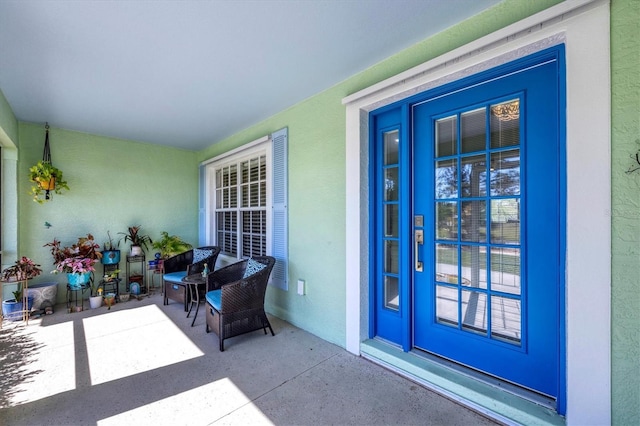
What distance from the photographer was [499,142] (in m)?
1.97

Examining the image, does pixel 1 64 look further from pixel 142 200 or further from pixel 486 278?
pixel 486 278

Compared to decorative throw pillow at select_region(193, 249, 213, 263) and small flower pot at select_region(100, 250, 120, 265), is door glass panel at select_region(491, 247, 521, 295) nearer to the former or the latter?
decorative throw pillow at select_region(193, 249, 213, 263)

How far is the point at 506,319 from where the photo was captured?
6.38 feet

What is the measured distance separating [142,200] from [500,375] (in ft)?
18.3

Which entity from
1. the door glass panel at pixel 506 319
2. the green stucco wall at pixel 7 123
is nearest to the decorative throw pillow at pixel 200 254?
the green stucco wall at pixel 7 123

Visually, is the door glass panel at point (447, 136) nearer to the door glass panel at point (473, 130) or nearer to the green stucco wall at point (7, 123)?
the door glass panel at point (473, 130)

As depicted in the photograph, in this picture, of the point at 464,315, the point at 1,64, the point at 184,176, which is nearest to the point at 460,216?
the point at 464,315

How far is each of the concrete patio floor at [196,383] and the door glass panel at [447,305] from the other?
550mm

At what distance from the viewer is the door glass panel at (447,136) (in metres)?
2.20

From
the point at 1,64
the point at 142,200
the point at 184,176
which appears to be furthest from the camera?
the point at 184,176

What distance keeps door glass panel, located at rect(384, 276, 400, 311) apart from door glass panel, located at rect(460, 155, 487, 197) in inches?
39.4

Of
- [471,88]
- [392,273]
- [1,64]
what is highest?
[1,64]

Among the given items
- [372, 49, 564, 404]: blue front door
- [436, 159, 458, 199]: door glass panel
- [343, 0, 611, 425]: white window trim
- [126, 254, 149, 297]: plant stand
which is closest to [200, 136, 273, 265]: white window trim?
→ [126, 254, 149, 297]: plant stand

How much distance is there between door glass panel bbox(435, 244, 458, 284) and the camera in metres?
2.19
